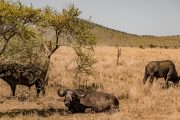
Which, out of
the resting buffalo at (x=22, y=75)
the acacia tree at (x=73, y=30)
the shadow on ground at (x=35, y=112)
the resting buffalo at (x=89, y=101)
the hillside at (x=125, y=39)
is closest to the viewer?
the shadow on ground at (x=35, y=112)

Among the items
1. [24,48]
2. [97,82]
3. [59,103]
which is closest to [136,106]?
[59,103]

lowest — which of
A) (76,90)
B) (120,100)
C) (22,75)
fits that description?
(120,100)

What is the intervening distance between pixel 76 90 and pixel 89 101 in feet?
2.24

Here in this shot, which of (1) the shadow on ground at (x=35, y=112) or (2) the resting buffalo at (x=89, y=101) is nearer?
(1) the shadow on ground at (x=35, y=112)

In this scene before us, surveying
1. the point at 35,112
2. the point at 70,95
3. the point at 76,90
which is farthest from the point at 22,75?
the point at 35,112

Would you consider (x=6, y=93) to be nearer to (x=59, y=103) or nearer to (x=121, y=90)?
(x=59, y=103)

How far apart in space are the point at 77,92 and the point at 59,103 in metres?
1.92

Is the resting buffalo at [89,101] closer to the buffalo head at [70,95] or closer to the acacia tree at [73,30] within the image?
the buffalo head at [70,95]

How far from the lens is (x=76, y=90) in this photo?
60.8ft

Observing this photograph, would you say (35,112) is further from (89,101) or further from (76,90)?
(89,101)

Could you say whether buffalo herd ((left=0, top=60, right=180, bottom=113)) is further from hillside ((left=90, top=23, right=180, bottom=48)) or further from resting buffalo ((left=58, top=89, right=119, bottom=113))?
hillside ((left=90, top=23, right=180, bottom=48))

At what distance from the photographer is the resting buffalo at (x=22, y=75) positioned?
2089cm

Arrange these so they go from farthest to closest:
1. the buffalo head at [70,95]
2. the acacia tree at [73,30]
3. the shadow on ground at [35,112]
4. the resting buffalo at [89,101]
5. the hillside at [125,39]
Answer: the hillside at [125,39] → the acacia tree at [73,30] → the resting buffalo at [89,101] → the buffalo head at [70,95] → the shadow on ground at [35,112]

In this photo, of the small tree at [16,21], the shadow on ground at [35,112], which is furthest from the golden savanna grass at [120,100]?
the small tree at [16,21]
